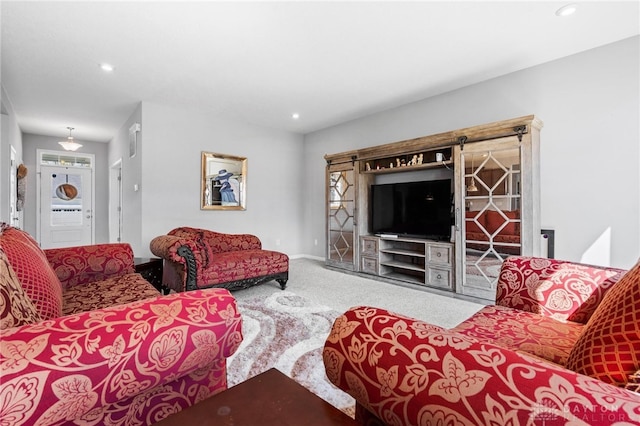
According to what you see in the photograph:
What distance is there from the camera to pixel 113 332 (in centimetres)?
74

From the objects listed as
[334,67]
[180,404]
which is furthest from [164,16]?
[180,404]

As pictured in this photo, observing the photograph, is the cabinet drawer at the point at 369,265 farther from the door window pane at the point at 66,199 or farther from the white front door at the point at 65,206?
the door window pane at the point at 66,199

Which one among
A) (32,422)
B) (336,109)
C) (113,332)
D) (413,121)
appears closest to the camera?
(32,422)

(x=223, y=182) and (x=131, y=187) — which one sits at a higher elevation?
(x=223, y=182)

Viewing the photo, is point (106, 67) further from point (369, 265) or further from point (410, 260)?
point (410, 260)

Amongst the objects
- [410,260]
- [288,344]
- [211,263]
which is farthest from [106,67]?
[410,260]

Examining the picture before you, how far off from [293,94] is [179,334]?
3720 mm

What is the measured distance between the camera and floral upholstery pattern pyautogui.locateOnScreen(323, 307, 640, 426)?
467mm

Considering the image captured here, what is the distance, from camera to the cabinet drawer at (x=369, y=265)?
13.8 ft

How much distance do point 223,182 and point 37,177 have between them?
14.4 ft

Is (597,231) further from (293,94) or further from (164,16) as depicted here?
(164,16)

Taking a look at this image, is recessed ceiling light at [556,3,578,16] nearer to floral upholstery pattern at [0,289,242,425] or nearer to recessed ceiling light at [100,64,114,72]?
floral upholstery pattern at [0,289,242,425]

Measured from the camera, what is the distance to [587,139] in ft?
9.35

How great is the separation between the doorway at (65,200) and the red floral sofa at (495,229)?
7.65 m
